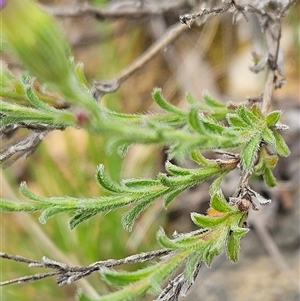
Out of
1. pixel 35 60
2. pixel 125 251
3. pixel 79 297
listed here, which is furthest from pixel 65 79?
pixel 125 251

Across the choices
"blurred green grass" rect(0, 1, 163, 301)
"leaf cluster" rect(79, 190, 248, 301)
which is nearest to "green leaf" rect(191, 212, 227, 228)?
"leaf cluster" rect(79, 190, 248, 301)

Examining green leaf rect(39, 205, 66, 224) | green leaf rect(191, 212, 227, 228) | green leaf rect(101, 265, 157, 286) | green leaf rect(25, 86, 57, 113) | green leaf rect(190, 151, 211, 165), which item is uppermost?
green leaf rect(25, 86, 57, 113)

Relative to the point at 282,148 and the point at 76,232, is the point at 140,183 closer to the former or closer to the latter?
the point at 282,148

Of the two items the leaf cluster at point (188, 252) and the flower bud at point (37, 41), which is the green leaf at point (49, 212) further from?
the flower bud at point (37, 41)

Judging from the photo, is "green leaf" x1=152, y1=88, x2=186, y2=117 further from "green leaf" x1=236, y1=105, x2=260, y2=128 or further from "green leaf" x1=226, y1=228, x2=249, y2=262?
"green leaf" x1=226, y1=228, x2=249, y2=262

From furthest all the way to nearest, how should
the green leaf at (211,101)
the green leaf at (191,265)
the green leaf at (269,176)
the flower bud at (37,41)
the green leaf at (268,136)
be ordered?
the green leaf at (211,101) → the green leaf at (269,176) → the green leaf at (268,136) → the green leaf at (191,265) → the flower bud at (37,41)

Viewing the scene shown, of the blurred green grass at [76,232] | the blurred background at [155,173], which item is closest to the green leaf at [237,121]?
the blurred background at [155,173]

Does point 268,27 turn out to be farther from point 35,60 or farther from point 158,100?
point 35,60
